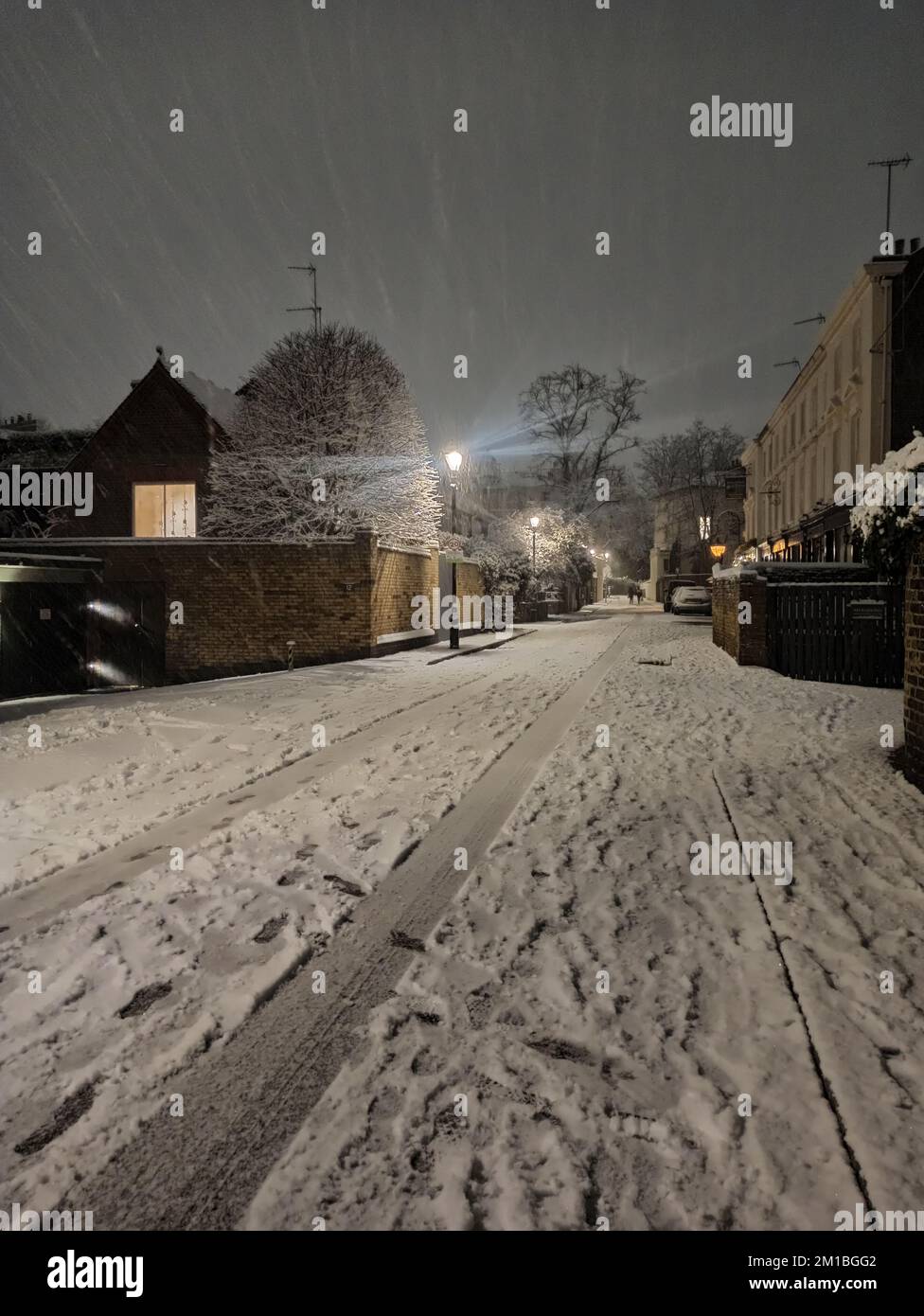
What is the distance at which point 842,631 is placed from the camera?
11234mm

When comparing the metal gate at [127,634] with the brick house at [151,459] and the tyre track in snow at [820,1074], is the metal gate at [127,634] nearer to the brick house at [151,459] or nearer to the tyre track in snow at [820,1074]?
the brick house at [151,459]

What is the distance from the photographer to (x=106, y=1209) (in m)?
1.86

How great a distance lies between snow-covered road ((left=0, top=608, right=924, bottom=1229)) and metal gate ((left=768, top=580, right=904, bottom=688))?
5.49m

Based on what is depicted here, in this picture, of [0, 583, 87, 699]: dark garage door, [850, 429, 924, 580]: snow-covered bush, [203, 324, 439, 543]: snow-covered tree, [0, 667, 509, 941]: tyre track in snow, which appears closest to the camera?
[0, 667, 509, 941]: tyre track in snow

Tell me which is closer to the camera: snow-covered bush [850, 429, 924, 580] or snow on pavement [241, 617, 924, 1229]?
snow on pavement [241, 617, 924, 1229]

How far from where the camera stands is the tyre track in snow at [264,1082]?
1877 millimetres

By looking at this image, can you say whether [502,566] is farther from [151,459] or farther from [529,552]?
[151,459]

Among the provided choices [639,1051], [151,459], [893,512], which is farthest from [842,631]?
[151,459]

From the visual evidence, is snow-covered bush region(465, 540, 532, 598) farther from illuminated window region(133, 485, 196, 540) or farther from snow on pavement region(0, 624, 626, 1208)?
snow on pavement region(0, 624, 626, 1208)

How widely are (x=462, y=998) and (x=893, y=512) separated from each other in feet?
16.6

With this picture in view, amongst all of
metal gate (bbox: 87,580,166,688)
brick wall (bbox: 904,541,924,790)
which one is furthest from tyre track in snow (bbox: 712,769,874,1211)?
metal gate (bbox: 87,580,166,688)

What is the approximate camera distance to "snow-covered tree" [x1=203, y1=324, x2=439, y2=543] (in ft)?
64.4

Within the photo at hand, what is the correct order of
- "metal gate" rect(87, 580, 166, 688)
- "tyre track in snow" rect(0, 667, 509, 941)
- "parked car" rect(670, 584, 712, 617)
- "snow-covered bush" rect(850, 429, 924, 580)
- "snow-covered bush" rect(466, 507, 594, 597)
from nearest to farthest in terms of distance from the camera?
"tyre track in snow" rect(0, 667, 509, 941), "snow-covered bush" rect(850, 429, 924, 580), "metal gate" rect(87, 580, 166, 688), "parked car" rect(670, 584, 712, 617), "snow-covered bush" rect(466, 507, 594, 597)

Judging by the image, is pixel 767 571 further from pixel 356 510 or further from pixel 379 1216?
pixel 379 1216
